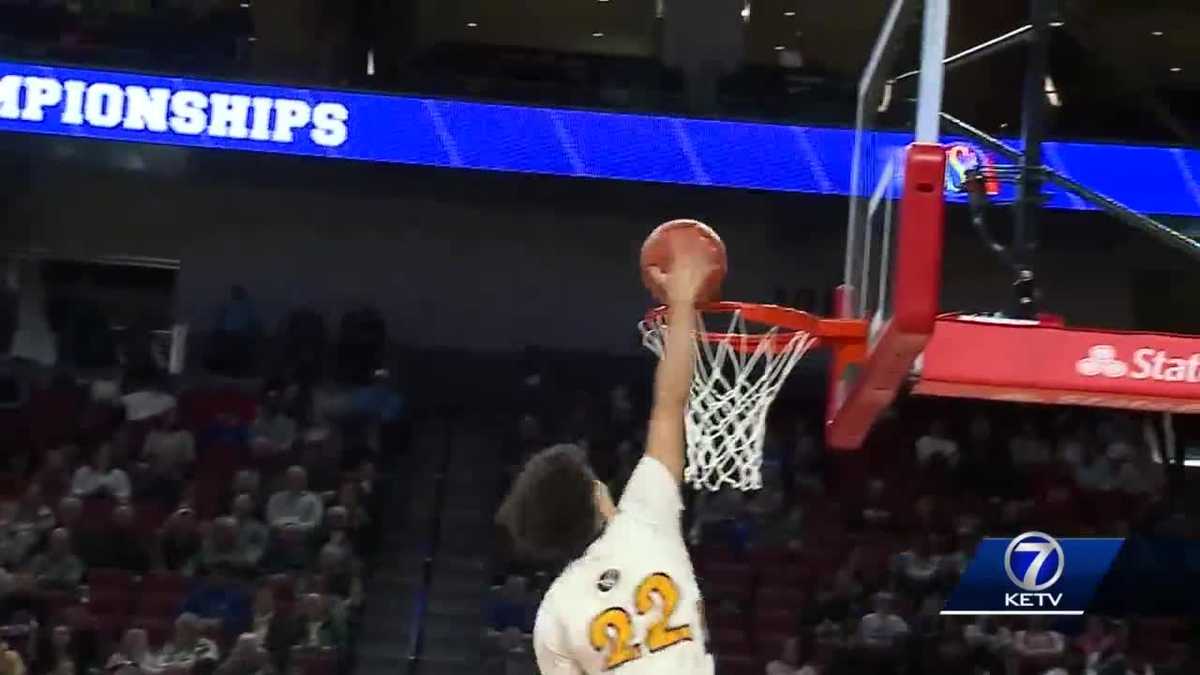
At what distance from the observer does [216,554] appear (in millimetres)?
8961

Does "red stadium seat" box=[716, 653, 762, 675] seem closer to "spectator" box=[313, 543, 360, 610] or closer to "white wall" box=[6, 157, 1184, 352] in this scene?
"spectator" box=[313, 543, 360, 610]

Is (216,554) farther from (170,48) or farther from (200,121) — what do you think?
(170,48)

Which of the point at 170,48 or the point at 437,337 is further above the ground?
the point at 170,48

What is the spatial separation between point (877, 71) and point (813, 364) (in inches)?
223

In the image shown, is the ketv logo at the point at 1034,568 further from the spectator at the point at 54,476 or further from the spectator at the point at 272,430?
the spectator at the point at 54,476

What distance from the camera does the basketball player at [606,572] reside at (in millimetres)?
2252

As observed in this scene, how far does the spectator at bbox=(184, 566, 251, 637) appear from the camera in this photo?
27.9ft

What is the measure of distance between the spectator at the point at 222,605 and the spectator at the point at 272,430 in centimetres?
156

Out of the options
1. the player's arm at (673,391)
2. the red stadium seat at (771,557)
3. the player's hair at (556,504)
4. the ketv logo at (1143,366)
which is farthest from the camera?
the red stadium seat at (771,557)

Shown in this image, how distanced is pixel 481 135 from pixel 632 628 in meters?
7.84

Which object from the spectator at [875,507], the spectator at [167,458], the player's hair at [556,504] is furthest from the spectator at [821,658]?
the player's hair at [556,504]

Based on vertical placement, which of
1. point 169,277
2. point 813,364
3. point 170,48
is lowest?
point 813,364

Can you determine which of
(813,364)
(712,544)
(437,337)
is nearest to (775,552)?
(712,544)

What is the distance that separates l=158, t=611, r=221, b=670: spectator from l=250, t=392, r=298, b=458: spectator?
2033mm
